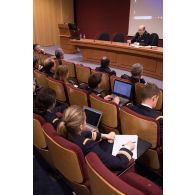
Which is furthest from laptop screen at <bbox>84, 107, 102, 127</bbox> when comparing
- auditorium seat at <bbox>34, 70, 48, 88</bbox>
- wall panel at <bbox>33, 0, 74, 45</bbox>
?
wall panel at <bbox>33, 0, 74, 45</bbox>

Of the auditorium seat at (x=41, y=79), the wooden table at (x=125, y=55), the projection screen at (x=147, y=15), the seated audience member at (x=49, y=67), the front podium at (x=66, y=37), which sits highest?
the projection screen at (x=147, y=15)

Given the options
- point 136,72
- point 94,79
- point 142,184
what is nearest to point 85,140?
point 142,184

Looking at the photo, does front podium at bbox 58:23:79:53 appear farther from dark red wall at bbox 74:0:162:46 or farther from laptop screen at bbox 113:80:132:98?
laptop screen at bbox 113:80:132:98

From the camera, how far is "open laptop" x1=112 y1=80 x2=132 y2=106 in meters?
3.29

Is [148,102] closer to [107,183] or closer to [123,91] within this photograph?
[123,91]

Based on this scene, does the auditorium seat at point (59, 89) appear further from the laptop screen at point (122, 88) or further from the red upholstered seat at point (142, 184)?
the red upholstered seat at point (142, 184)

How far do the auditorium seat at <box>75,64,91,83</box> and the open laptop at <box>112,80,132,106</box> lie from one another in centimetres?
101

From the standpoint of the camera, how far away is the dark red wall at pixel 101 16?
30.2ft

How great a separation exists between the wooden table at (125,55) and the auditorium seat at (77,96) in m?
3.15

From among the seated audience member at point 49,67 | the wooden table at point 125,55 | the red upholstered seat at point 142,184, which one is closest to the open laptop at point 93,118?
the red upholstered seat at point 142,184


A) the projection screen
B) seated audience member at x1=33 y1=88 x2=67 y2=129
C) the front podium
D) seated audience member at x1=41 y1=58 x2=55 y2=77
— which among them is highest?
the projection screen
